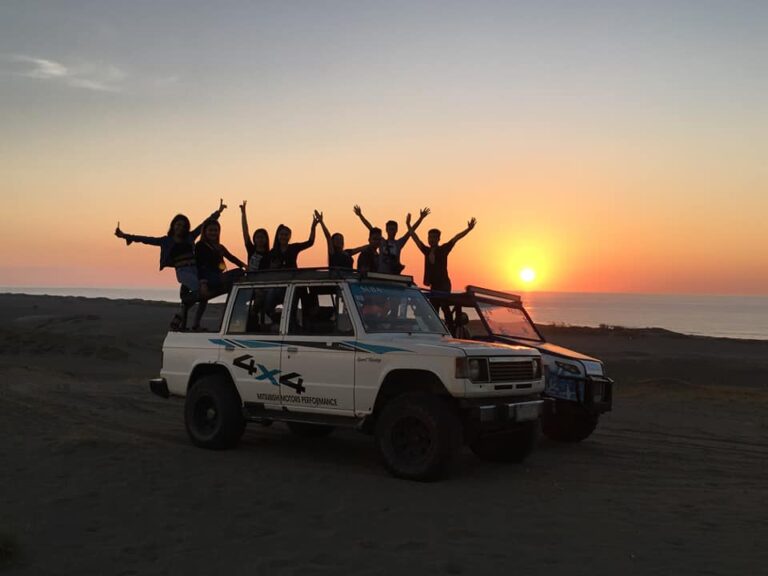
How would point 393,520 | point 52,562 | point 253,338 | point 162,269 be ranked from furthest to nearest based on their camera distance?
point 162,269
point 253,338
point 393,520
point 52,562

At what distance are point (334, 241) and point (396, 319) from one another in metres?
2.92

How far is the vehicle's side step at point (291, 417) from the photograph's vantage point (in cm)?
822

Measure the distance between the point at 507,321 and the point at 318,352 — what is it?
11.9 feet

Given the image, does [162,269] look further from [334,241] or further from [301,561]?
[301,561]

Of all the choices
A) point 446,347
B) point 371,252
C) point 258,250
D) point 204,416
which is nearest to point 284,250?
point 258,250

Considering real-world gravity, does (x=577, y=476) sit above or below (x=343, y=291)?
below

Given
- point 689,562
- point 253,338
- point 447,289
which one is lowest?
point 689,562

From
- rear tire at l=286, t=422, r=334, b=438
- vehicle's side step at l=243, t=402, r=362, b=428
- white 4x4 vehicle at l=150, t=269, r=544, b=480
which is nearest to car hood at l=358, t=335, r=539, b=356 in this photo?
white 4x4 vehicle at l=150, t=269, r=544, b=480

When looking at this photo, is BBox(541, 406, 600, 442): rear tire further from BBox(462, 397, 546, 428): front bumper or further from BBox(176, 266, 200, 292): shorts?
BBox(176, 266, 200, 292): shorts

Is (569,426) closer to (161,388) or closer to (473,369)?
(473,369)

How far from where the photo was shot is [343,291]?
8508 millimetres

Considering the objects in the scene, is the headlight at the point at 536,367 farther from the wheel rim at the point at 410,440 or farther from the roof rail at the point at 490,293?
the roof rail at the point at 490,293

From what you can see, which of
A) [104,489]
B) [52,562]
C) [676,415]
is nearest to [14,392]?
[104,489]

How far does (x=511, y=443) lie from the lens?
892 cm
